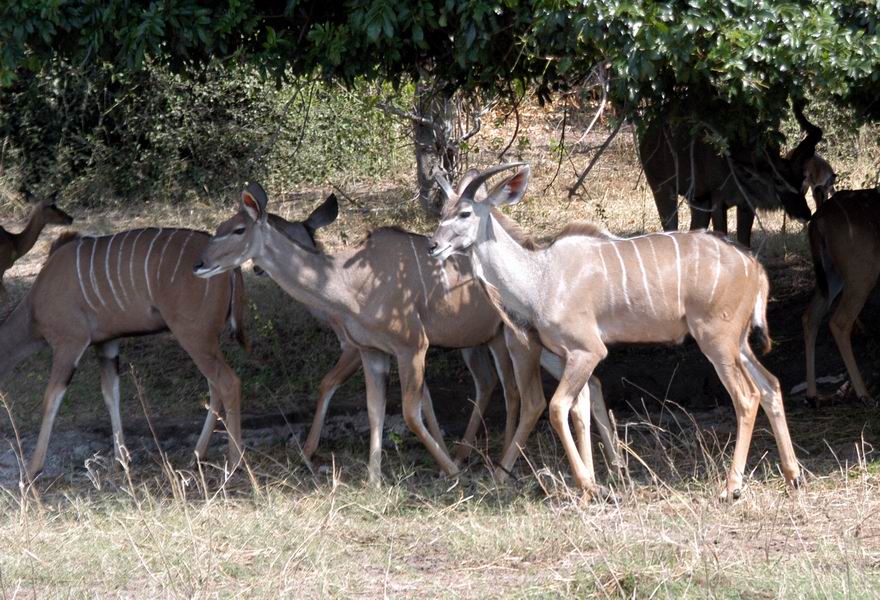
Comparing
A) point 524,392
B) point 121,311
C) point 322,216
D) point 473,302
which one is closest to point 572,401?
point 524,392

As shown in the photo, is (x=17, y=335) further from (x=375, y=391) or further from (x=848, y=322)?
(x=848, y=322)

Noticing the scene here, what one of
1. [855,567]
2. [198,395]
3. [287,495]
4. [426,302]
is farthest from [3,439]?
[855,567]

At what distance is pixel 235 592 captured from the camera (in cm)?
410

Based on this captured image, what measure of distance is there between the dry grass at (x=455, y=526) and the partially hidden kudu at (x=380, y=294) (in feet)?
1.00

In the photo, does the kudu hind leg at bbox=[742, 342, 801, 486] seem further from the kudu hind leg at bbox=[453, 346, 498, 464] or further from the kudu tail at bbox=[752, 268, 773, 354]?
the kudu hind leg at bbox=[453, 346, 498, 464]

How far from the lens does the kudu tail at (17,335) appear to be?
21.5ft

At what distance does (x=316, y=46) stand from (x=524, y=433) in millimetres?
1867

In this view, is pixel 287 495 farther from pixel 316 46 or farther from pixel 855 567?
pixel 855 567

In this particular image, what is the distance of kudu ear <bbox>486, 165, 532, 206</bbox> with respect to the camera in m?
5.12

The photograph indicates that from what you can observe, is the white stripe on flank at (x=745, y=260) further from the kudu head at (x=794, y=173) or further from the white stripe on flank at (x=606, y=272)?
the kudu head at (x=794, y=173)

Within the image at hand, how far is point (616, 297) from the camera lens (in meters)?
5.20

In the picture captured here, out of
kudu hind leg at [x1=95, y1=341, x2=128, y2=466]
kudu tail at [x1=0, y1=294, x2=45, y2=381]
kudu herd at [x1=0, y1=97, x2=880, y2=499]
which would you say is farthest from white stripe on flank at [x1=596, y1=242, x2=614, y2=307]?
kudu tail at [x1=0, y1=294, x2=45, y2=381]

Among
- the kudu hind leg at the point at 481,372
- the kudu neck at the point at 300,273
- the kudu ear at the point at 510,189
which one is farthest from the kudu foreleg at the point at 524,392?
the kudu neck at the point at 300,273

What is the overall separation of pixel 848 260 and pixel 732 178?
5.50 feet
